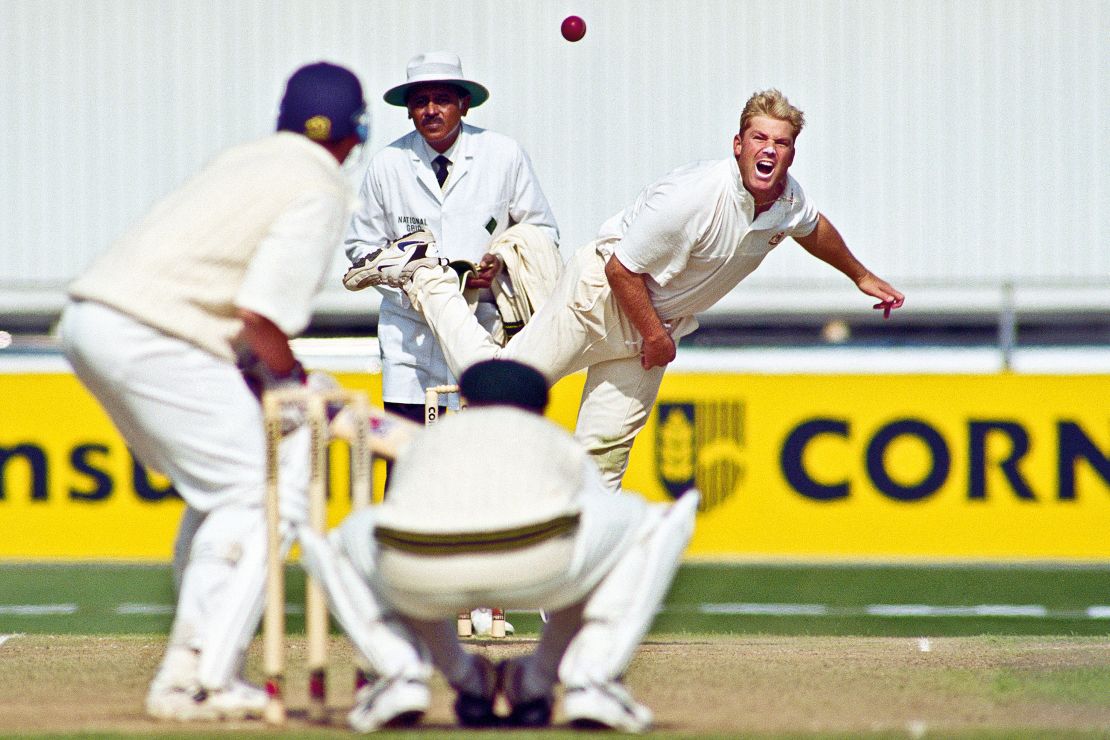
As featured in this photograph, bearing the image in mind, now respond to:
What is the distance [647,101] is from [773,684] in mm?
8176

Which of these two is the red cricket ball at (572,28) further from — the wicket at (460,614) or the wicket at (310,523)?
the wicket at (310,523)

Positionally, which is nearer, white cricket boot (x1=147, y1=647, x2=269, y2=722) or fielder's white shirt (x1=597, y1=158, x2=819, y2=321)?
white cricket boot (x1=147, y1=647, x2=269, y2=722)

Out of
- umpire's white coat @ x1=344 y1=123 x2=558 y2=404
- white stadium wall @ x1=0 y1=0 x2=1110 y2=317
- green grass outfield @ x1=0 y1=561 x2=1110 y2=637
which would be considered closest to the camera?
umpire's white coat @ x1=344 y1=123 x2=558 y2=404

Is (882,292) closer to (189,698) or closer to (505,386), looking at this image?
(505,386)

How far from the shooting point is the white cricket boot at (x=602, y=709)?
3.92 m

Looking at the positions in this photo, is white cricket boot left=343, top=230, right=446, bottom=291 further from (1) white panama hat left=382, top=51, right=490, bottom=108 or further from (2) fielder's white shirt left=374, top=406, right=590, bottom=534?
(2) fielder's white shirt left=374, top=406, right=590, bottom=534

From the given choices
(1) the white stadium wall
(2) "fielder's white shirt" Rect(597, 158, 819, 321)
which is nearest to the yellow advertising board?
(2) "fielder's white shirt" Rect(597, 158, 819, 321)

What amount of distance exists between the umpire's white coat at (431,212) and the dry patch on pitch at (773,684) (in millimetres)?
1242

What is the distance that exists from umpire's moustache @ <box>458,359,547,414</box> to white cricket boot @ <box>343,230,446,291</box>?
2651mm

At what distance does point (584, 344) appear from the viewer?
6.54m

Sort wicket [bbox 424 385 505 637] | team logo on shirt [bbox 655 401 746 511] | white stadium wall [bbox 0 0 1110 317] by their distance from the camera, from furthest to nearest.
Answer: white stadium wall [bbox 0 0 1110 317]
team logo on shirt [bbox 655 401 746 511]
wicket [bbox 424 385 505 637]

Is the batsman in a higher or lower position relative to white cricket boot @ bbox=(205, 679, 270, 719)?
higher

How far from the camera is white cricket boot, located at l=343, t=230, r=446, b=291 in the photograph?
22.3 feet

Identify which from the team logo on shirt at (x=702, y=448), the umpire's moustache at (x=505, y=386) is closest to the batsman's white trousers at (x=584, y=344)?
the umpire's moustache at (x=505, y=386)
